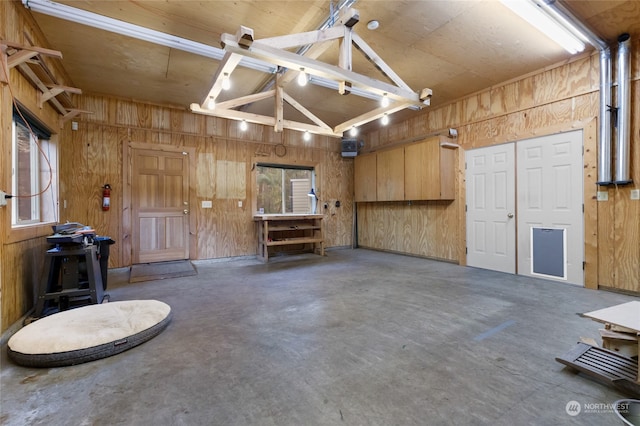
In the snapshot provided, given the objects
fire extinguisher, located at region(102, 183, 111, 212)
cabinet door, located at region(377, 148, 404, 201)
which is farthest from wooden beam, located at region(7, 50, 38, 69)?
cabinet door, located at region(377, 148, 404, 201)

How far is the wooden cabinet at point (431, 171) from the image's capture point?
5.43 m

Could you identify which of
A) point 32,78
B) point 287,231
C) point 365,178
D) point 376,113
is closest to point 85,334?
point 32,78

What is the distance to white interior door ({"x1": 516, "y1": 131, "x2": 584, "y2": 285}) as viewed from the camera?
395cm

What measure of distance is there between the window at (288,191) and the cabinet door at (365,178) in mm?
1242

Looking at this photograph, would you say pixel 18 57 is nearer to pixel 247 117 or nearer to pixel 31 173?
pixel 31 173

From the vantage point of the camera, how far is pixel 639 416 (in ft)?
4.83

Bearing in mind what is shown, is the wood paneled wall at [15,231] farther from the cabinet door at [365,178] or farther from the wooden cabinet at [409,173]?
the cabinet door at [365,178]

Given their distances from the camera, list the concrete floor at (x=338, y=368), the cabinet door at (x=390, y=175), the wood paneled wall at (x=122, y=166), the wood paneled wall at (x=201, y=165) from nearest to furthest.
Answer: the concrete floor at (x=338, y=368)
the wood paneled wall at (x=122, y=166)
the wood paneled wall at (x=201, y=165)
the cabinet door at (x=390, y=175)

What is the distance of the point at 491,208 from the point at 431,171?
4.17 ft

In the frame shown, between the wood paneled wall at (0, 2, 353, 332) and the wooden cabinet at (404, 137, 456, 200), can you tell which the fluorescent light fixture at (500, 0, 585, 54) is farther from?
the wood paneled wall at (0, 2, 353, 332)

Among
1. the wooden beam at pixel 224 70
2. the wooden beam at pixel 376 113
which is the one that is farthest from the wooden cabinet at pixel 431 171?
the wooden beam at pixel 224 70

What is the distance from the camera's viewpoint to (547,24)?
308cm

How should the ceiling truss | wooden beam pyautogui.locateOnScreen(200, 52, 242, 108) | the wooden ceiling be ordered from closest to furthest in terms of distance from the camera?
the ceiling truss → wooden beam pyautogui.locateOnScreen(200, 52, 242, 108) → the wooden ceiling

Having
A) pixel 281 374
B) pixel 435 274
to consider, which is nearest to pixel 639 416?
pixel 281 374
